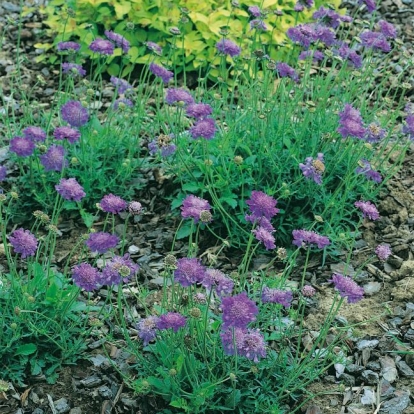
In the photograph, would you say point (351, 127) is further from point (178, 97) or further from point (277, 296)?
point (277, 296)

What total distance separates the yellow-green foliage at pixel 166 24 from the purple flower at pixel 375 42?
3.30 feet

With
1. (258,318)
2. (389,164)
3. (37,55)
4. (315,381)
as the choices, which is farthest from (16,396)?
(37,55)

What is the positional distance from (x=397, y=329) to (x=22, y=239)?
5.21ft

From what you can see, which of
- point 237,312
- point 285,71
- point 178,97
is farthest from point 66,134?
point 237,312

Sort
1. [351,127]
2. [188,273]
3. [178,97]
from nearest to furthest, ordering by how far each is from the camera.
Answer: [188,273], [351,127], [178,97]

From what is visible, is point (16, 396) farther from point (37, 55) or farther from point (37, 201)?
point (37, 55)

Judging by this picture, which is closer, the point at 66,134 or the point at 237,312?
the point at 237,312

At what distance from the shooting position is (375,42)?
384 centimetres

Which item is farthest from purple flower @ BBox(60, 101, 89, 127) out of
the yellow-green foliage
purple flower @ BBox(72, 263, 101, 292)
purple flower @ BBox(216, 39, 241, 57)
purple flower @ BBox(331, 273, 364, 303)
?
purple flower @ BBox(331, 273, 364, 303)

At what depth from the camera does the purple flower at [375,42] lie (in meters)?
3.83

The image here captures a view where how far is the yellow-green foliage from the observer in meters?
4.87

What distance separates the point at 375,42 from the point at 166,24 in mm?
1607

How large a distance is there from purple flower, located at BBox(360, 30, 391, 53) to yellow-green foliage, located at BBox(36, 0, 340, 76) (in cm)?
100

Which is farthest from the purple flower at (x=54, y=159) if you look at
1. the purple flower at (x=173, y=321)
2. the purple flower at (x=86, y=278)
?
the purple flower at (x=173, y=321)
